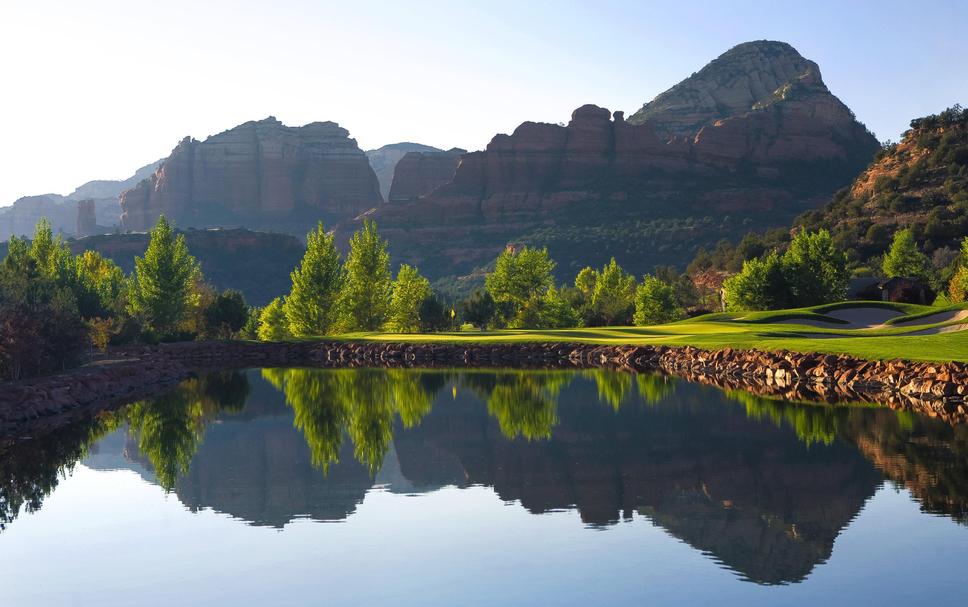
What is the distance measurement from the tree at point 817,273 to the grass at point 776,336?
891cm

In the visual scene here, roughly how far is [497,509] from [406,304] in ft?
188

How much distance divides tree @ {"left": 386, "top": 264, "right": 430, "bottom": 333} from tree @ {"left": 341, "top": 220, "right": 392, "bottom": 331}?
1.11 m

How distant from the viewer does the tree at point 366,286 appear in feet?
240

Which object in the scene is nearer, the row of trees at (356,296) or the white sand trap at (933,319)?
the white sand trap at (933,319)

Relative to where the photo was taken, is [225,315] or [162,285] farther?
[225,315]

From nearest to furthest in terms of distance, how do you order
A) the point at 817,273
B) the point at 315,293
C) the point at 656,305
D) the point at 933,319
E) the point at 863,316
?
the point at 933,319 < the point at 863,316 < the point at 817,273 < the point at 656,305 < the point at 315,293

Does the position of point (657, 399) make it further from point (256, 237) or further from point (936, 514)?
point (256, 237)

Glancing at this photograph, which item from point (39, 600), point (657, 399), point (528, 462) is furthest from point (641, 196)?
point (39, 600)

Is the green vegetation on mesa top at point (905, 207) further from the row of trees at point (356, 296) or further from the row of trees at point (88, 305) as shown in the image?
the row of trees at point (88, 305)

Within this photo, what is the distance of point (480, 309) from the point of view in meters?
76.6

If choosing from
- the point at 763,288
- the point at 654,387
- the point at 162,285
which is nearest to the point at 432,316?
the point at 162,285

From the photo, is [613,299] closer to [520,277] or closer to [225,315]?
[520,277]

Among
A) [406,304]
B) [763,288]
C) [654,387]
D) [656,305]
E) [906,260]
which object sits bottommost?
[654,387]

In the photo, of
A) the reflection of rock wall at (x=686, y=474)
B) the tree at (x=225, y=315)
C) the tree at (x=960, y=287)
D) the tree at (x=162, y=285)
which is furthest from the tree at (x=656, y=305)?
the reflection of rock wall at (x=686, y=474)
